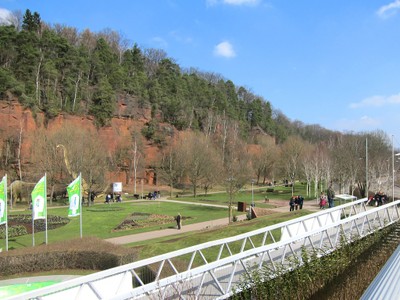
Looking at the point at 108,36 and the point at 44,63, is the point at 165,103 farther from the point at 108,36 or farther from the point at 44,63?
the point at 108,36

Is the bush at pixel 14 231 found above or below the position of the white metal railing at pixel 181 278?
below

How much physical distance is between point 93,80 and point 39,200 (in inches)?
2454

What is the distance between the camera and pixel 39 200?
20953mm

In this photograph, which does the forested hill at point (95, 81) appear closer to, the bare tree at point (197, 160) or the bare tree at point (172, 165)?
the bare tree at point (172, 165)

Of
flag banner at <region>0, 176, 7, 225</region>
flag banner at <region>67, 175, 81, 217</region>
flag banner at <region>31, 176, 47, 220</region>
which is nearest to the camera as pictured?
flag banner at <region>0, 176, 7, 225</region>

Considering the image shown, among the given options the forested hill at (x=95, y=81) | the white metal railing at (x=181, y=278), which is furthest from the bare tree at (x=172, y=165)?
the white metal railing at (x=181, y=278)

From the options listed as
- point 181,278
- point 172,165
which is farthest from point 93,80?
point 181,278

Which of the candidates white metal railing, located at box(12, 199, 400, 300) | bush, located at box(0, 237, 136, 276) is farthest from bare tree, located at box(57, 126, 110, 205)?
white metal railing, located at box(12, 199, 400, 300)

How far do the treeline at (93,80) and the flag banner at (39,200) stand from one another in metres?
45.2

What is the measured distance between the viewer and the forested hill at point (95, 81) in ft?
221

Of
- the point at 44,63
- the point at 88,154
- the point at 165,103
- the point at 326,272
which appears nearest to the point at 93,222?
the point at 88,154

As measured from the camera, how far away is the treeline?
67438 millimetres

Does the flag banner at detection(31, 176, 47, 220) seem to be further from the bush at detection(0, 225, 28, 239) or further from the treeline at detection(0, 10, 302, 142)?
the treeline at detection(0, 10, 302, 142)

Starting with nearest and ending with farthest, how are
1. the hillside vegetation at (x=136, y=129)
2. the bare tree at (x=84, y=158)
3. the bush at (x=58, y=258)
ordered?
the bush at (x=58, y=258), the bare tree at (x=84, y=158), the hillside vegetation at (x=136, y=129)
